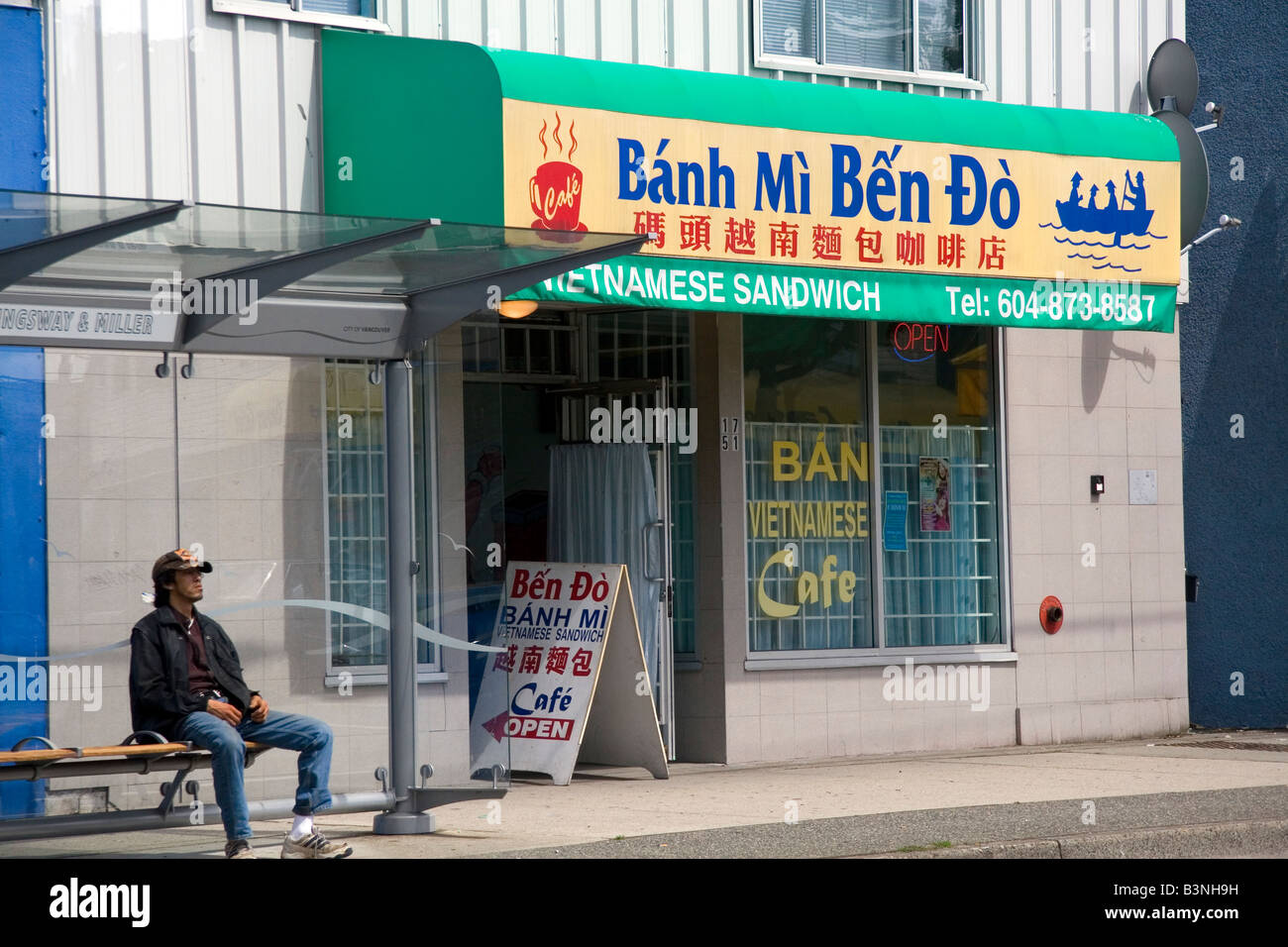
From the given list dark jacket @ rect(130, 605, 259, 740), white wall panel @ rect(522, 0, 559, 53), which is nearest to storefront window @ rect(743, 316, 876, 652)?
white wall panel @ rect(522, 0, 559, 53)

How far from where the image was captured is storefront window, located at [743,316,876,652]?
1256 cm

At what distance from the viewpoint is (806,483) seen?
41.9 feet

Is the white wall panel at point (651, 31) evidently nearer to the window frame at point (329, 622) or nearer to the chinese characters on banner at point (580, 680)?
the chinese characters on banner at point (580, 680)

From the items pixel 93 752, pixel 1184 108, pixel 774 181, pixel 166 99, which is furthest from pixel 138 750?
pixel 1184 108

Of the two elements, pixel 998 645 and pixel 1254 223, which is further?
pixel 1254 223

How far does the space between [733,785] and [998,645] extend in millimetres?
3133

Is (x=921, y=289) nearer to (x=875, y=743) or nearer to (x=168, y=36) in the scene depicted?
(x=875, y=743)

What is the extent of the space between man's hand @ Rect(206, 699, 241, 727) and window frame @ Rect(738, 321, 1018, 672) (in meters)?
4.87

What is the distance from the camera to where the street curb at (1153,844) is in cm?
830

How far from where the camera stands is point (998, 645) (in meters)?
13.3

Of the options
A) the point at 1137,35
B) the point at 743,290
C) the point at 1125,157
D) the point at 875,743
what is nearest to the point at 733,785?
the point at 875,743

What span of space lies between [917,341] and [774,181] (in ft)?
8.55

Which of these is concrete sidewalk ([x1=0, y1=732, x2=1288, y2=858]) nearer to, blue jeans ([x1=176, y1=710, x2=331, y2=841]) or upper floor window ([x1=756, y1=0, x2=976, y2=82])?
blue jeans ([x1=176, y1=710, x2=331, y2=841])

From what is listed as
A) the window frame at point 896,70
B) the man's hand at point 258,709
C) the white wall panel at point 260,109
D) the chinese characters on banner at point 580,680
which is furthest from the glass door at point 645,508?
the man's hand at point 258,709
